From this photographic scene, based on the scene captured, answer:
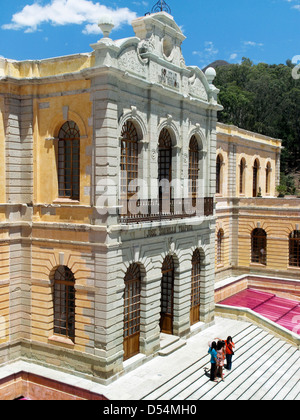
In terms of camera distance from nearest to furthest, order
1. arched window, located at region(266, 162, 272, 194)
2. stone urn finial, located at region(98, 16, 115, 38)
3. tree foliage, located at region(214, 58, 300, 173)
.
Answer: stone urn finial, located at region(98, 16, 115, 38) → arched window, located at region(266, 162, 272, 194) → tree foliage, located at region(214, 58, 300, 173)

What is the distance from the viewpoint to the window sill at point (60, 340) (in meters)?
15.7

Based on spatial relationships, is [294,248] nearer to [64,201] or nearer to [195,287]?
[195,287]

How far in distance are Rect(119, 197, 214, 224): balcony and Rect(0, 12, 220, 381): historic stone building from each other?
57 mm

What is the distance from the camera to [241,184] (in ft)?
109

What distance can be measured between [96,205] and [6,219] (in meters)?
3.57

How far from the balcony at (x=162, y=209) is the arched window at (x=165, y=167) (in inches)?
10.4

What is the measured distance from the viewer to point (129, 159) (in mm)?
16766

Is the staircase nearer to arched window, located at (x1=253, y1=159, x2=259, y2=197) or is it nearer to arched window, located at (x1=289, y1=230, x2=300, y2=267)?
arched window, located at (x1=289, y1=230, x2=300, y2=267)

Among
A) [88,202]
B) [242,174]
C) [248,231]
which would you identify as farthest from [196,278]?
[242,174]

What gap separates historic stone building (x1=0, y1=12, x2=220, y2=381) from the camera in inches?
587

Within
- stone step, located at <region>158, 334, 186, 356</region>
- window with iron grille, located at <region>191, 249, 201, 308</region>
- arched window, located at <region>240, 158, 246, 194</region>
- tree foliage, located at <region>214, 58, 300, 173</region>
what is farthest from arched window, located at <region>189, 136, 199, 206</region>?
tree foliage, located at <region>214, 58, 300, 173</region>

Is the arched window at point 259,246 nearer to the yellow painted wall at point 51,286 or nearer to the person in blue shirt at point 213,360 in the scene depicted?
the person in blue shirt at point 213,360

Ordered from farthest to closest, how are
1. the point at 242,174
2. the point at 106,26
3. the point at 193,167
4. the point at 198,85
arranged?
the point at 242,174
the point at 193,167
the point at 198,85
the point at 106,26

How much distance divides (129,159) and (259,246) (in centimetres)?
1746
